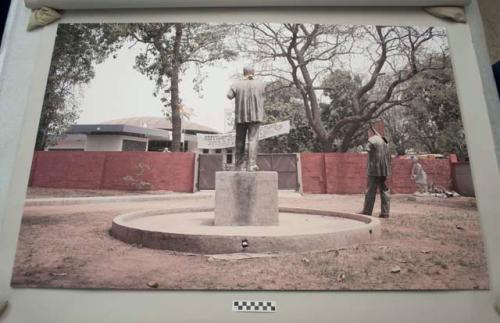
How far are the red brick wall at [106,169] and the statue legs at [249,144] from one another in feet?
2.62

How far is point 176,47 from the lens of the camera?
11.7ft

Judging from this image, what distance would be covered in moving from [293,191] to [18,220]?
278 centimetres

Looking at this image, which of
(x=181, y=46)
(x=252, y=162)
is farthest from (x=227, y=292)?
(x=181, y=46)

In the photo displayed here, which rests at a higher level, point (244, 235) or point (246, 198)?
point (246, 198)

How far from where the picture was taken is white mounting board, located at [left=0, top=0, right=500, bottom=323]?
2670 mm

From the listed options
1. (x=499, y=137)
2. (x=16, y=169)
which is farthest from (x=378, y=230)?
(x=16, y=169)

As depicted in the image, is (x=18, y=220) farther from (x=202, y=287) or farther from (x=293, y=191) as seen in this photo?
(x=293, y=191)

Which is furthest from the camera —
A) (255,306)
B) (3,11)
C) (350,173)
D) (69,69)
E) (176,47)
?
(3,11)

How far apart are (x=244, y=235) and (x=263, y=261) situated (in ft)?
0.92

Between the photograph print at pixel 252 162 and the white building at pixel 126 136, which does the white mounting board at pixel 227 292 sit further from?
the white building at pixel 126 136

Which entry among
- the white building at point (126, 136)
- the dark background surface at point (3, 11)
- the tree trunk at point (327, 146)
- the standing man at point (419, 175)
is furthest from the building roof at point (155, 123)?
the standing man at point (419, 175)

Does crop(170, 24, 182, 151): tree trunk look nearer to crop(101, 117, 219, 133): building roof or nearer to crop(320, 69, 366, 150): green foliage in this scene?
crop(101, 117, 219, 133): building roof

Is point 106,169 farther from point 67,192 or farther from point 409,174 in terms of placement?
point 409,174

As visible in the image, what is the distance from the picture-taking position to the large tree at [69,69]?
3.32m
